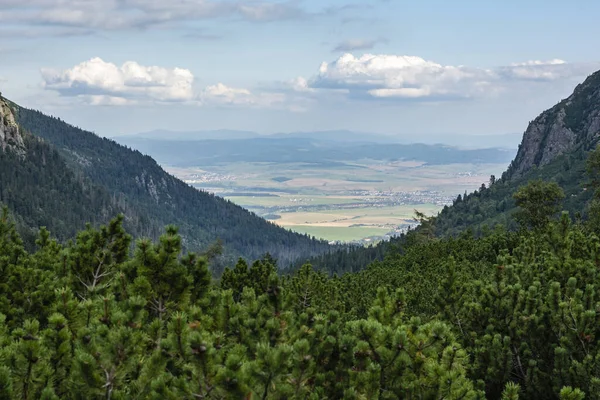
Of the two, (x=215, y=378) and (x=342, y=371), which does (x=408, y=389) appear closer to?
(x=342, y=371)

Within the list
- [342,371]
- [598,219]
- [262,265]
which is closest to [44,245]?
[262,265]

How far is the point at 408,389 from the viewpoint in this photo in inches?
397

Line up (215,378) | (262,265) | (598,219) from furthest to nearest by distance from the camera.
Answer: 1. (598,219)
2. (262,265)
3. (215,378)

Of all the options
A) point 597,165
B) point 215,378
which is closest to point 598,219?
point 597,165

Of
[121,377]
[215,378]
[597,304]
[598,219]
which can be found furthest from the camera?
[598,219]

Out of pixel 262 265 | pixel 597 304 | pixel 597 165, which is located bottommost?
pixel 262 265

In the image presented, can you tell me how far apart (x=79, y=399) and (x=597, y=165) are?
5606cm

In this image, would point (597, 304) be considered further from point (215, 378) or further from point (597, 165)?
point (597, 165)

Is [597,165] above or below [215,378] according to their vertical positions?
above

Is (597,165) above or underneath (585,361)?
above

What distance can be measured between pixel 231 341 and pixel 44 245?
14.7 m

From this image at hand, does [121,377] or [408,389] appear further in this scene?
[408,389]

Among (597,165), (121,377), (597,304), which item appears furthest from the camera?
(597,165)

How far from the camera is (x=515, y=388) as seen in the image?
32.4 feet
